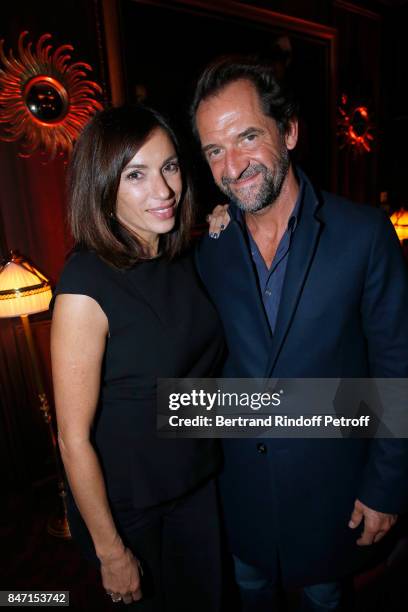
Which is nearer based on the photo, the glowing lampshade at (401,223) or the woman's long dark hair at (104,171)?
the woman's long dark hair at (104,171)

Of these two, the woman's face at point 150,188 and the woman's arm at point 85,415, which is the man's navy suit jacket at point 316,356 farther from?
the woman's arm at point 85,415

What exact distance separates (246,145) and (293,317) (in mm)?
600

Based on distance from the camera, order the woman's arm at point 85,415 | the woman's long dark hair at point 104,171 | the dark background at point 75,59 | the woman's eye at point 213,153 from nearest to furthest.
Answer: the woman's arm at point 85,415 → the woman's long dark hair at point 104,171 → the woman's eye at point 213,153 → the dark background at point 75,59

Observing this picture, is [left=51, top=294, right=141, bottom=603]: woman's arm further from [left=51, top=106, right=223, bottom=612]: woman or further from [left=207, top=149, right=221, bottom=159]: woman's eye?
[left=207, top=149, right=221, bottom=159]: woman's eye

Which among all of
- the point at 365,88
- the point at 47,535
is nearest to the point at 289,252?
the point at 47,535

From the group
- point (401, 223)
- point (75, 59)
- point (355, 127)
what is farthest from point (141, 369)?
point (355, 127)

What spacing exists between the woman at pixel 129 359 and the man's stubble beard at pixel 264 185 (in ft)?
0.71

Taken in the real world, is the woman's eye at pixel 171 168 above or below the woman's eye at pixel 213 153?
below

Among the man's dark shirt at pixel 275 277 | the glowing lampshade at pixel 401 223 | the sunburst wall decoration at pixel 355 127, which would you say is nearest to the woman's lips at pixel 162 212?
the man's dark shirt at pixel 275 277

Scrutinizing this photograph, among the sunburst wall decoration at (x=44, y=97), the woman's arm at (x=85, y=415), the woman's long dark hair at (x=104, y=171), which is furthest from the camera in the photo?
the sunburst wall decoration at (x=44, y=97)

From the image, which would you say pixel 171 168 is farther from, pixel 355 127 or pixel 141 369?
pixel 355 127

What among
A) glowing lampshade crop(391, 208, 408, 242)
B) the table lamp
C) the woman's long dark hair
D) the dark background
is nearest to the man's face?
the woman's long dark hair

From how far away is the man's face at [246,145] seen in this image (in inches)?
53.9

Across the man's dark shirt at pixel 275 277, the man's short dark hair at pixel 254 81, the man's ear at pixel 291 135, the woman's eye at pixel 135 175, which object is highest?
the man's short dark hair at pixel 254 81
